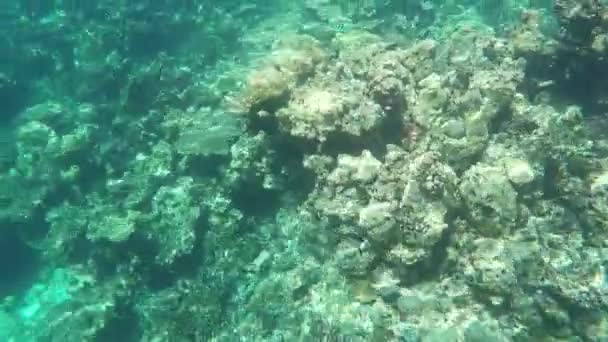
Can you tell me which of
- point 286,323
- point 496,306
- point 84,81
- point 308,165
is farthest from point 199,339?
point 84,81

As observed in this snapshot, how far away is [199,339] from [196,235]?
1.77 meters

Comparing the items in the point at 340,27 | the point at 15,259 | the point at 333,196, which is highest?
the point at 333,196

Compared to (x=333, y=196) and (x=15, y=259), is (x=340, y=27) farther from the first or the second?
(x=15, y=259)

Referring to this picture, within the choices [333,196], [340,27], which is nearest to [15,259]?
[333,196]

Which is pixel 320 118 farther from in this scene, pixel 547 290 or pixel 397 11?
pixel 397 11

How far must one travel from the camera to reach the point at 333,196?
21.7 feet

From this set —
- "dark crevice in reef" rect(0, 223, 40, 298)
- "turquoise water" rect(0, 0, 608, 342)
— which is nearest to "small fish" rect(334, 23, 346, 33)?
"turquoise water" rect(0, 0, 608, 342)

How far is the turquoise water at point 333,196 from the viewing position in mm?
5496

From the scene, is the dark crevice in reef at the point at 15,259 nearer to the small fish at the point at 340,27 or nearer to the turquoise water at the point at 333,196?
the turquoise water at the point at 333,196

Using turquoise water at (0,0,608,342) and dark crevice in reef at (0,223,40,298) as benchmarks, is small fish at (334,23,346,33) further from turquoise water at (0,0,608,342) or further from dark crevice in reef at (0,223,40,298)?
dark crevice in reef at (0,223,40,298)

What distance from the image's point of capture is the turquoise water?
5496mm

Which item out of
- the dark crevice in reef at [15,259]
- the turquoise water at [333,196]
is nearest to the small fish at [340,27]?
the turquoise water at [333,196]

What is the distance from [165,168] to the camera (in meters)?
9.52

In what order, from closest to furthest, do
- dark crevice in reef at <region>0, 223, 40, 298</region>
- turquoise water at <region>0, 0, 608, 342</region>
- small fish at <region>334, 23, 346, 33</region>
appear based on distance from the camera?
turquoise water at <region>0, 0, 608, 342</region>
dark crevice in reef at <region>0, 223, 40, 298</region>
small fish at <region>334, 23, 346, 33</region>
